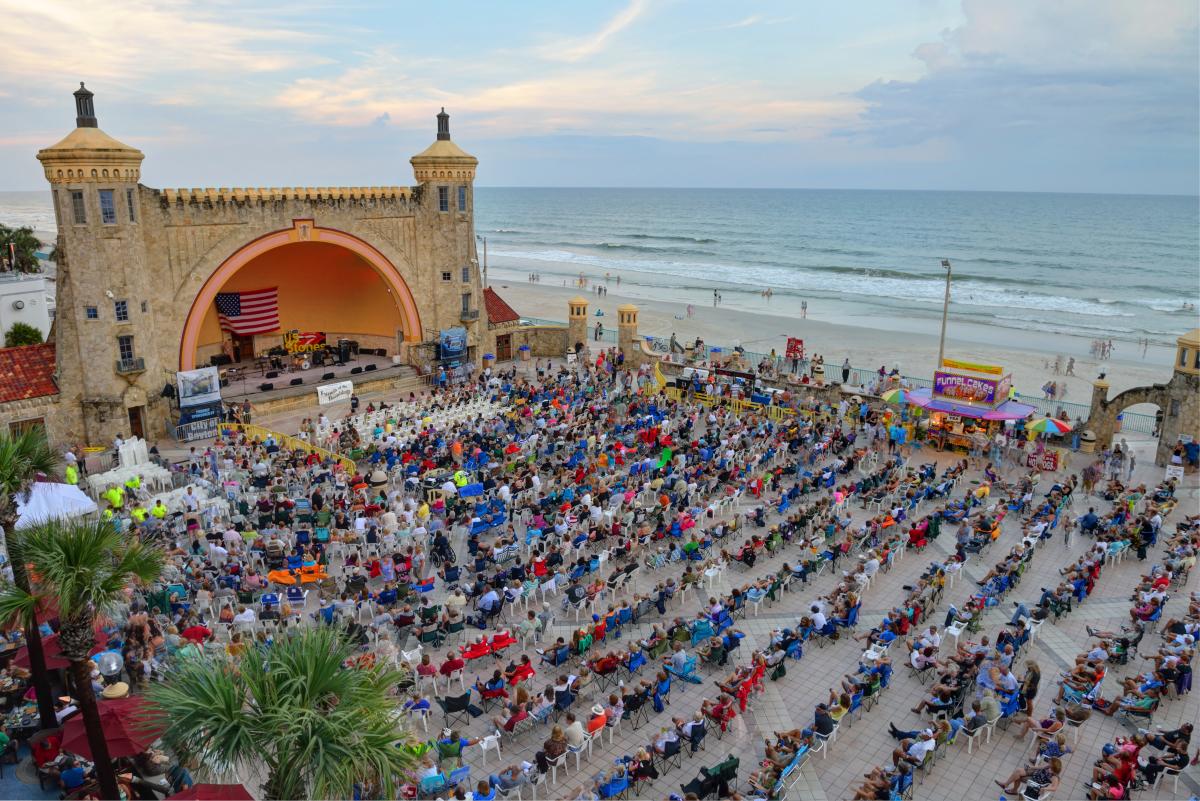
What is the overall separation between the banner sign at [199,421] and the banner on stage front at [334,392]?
138 inches

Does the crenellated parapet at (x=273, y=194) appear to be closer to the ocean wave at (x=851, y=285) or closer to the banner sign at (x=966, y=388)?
the banner sign at (x=966, y=388)

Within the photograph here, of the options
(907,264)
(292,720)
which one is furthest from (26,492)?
(907,264)

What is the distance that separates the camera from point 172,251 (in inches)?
1054

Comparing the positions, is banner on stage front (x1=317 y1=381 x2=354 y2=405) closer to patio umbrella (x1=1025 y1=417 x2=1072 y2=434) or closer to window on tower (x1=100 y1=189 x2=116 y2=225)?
window on tower (x1=100 y1=189 x2=116 y2=225)

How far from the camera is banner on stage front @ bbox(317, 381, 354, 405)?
95.3 ft

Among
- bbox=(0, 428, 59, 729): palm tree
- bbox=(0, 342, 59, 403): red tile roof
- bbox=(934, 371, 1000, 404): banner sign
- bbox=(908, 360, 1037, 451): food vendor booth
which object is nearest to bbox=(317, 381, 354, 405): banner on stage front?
bbox=(0, 342, 59, 403): red tile roof

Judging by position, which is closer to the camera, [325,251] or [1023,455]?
[1023,455]

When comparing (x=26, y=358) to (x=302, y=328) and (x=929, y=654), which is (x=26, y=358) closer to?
(x=302, y=328)

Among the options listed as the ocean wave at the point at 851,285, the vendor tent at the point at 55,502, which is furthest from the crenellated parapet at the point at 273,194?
the ocean wave at the point at 851,285

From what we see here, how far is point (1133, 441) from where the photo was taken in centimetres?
2589

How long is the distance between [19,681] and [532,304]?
179ft

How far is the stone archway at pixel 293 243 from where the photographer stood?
27.5 m

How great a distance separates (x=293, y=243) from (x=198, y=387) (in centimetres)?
736

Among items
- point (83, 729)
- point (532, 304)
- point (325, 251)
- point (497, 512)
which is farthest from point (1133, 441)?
point (532, 304)
